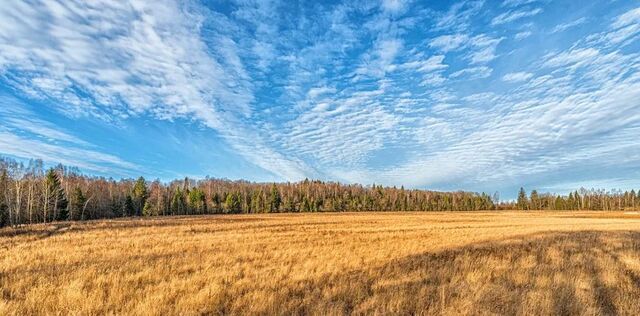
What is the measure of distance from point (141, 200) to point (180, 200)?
35.2 feet

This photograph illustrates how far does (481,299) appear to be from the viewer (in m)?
6.96

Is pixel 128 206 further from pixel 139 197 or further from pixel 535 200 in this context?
pixel 535 200

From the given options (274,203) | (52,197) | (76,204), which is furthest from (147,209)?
(274,203)

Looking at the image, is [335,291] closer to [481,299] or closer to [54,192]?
[481,299]

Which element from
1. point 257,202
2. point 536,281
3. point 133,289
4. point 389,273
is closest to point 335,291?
point 389,273

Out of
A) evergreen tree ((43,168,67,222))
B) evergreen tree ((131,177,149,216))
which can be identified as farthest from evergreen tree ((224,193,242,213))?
evergreen tree ((43,168,67,222))

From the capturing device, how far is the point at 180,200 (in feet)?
324

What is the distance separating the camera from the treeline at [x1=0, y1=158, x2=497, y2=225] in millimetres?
52166

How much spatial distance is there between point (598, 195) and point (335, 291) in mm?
200544

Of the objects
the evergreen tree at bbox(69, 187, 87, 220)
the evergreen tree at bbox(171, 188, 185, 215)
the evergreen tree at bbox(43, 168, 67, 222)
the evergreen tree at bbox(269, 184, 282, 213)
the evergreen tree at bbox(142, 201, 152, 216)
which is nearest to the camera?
the evergreen tree at bbox(43, 168, 67, 222)

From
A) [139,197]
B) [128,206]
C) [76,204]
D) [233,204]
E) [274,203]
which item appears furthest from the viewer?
[274,203]

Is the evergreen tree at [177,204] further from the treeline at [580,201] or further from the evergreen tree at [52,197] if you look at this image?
the treeline at [580,201]

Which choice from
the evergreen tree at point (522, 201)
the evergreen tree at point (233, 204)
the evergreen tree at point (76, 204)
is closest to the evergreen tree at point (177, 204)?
the evergreen tree at point (233, 204)

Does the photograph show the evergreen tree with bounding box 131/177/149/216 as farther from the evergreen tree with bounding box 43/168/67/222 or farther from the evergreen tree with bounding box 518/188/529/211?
the evergreen tree with bounding box 518/188/529/211
